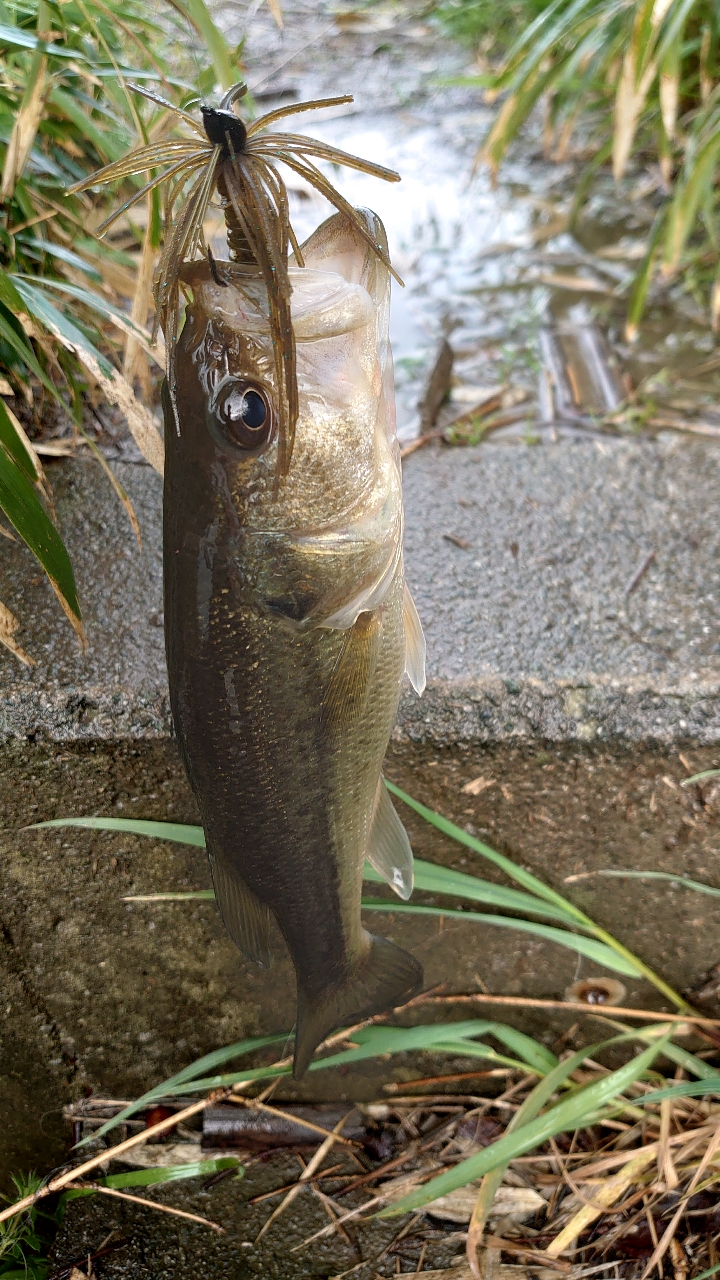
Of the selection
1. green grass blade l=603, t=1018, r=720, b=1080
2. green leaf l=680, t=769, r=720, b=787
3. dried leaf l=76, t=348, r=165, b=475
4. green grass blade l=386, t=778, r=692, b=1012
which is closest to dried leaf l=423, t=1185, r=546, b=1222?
green grass blade l=603, t=1018, r=720, b=1080

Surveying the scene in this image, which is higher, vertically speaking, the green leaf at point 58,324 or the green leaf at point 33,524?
the green leaf at point 58,324

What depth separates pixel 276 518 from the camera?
4.31 ft

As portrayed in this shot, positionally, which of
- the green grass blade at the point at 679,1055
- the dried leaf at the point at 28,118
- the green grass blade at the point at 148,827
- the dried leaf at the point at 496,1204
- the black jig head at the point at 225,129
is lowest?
the dried leaf at the point at 496,1204

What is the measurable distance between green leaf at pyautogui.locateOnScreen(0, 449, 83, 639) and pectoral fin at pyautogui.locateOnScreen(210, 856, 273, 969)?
0.60 meters

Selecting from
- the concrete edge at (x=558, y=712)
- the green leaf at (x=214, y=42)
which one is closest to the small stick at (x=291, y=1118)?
the concrete edge at (x=558, y=712)

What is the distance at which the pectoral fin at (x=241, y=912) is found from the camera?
158cm

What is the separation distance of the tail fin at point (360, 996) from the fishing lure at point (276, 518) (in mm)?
305

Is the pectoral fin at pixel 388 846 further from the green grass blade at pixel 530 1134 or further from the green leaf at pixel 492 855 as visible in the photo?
the green grass blade at pixel 530 1134

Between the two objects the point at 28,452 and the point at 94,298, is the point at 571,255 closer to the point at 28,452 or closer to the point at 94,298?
the point at 94,298

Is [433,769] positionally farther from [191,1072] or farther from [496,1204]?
[496,1204]

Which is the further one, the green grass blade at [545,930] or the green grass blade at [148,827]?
the green grass blade at [545,930]

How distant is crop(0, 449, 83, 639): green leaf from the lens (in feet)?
5.47

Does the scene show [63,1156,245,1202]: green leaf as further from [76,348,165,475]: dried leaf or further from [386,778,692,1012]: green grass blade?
[76,348,165,475]: dried leaf

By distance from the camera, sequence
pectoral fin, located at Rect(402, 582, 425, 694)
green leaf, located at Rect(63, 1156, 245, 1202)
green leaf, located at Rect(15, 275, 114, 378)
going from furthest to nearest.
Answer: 1. green leaf, located at Rect(63, 1156, 245, 1202)
2. green leaf, located at Rect(15, 275, 114, 378)
3. pectoral fin, located at Rect(402, 582, 425, 694)
